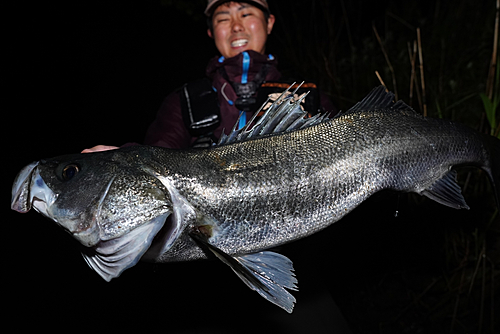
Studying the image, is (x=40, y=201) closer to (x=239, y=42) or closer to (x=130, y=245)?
(x=130, y=245)

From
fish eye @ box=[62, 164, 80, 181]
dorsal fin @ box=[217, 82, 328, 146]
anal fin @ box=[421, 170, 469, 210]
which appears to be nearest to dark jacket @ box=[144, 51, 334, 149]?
dorsal fin @ box=[217, 82, 328, 146]

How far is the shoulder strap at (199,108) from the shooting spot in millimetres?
2293

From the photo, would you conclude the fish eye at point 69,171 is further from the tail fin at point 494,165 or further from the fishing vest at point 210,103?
the tail fin at point 494,165

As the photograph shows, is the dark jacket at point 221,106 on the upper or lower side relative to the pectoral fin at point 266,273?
upper

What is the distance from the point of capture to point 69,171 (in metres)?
1.34

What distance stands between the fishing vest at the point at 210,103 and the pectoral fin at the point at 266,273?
3.26 ft

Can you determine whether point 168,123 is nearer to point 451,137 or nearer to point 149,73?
point 451,137

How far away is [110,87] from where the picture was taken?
7.48 m

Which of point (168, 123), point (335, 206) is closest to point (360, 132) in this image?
point (335, 206)

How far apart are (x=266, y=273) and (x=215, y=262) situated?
3.04 ft

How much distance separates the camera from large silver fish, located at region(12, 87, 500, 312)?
130 cm

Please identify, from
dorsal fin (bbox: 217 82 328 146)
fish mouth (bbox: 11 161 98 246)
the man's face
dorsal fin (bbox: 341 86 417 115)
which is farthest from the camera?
the man's face

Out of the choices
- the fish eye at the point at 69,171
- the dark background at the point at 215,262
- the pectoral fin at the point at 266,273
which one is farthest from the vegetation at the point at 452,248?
the fish eye at the point at 69,171

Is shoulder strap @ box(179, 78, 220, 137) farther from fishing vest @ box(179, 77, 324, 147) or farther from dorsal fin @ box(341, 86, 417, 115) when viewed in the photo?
dorsal fin @ box(341, 86, 417, 115)
